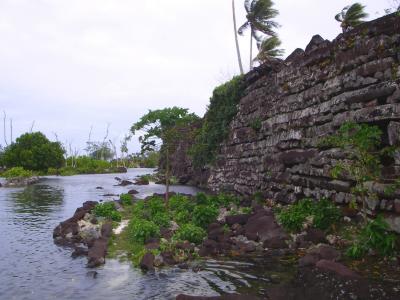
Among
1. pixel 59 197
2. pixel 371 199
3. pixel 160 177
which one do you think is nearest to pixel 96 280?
pixel 371 199

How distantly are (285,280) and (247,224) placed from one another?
168 inches

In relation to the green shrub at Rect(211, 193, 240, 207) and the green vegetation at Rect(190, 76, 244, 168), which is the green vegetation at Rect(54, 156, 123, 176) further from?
the green shrub at Rect(211, 193, 240, 207)

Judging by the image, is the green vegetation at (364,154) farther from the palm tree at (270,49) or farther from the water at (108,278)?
the palm tree at (270,49)

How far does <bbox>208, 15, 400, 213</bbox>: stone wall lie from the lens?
10.2 m

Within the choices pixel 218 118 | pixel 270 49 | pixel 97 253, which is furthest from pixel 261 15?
pixel 97 253

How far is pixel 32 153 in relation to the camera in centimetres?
6019

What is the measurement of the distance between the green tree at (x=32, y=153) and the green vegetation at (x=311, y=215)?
2142 inches

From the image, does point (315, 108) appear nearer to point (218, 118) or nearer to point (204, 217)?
point (204, 217)

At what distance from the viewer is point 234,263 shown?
10.2 m

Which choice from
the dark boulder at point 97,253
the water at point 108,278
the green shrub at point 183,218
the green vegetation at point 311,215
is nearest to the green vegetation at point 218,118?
the green shrub at point 183,218

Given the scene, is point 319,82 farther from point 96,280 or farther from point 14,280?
→ point 14,280

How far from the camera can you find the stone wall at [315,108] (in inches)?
402

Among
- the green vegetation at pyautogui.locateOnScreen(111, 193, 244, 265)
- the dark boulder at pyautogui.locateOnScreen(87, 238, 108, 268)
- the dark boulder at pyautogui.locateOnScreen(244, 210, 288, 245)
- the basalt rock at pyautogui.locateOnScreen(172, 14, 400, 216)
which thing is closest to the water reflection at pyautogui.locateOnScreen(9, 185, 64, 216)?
the green vegetation at pyautogui.locateOnScreen(111, 193, 244, 265)

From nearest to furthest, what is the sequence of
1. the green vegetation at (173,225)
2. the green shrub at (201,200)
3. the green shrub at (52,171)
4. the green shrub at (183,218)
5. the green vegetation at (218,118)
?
the green vegetation at (173,225) → the green shrub at (183,218) → the green shrub at (201,200) → the green vegetation at (218,118) → the green shrub at (52,171)
